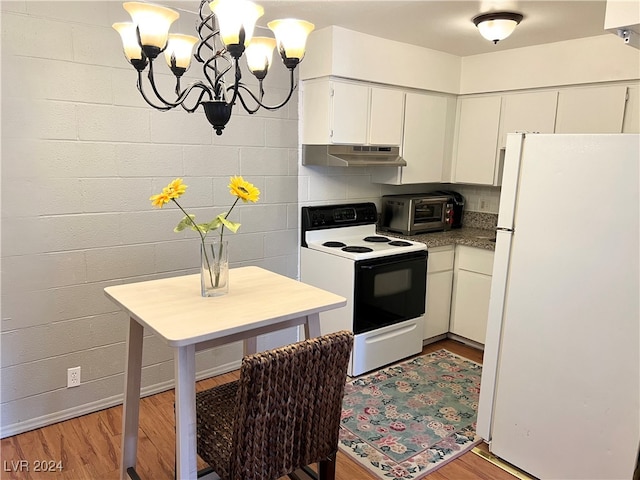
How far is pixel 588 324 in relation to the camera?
1973 mm

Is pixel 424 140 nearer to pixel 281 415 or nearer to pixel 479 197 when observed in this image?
pixel 479 197

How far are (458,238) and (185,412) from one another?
275 centimetres

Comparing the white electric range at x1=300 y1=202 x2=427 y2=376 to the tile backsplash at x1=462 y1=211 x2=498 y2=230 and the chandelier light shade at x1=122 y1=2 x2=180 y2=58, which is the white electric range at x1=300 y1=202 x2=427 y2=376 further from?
the chandelier light shade at x1=122 y1=2 x2=180 y2=58

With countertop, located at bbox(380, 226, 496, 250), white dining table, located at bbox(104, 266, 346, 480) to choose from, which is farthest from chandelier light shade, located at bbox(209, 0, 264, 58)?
countertop, located at bbox(380, 226, 496, 250)

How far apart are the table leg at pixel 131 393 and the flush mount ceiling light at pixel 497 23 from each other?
2520mm

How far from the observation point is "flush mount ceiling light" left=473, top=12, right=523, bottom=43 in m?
2.67

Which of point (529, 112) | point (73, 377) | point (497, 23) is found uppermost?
point (497, 23)

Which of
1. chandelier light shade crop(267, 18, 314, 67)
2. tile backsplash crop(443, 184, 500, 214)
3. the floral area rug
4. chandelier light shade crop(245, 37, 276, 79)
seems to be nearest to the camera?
chandelier light shade crop(267, 18, 314, 67)

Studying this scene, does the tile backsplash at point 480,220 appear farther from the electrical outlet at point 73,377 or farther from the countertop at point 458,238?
the electrical outlet at point 73,377

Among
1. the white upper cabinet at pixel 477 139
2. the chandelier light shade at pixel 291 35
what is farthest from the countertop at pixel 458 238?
the chandelier light shade at pixel 291 35

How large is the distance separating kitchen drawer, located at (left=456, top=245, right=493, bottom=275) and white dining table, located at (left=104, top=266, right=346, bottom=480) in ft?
6.55

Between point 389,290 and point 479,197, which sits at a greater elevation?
point 479,197

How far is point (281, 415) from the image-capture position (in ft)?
4.91

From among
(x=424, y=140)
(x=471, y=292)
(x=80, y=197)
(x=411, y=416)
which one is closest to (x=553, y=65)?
(x=424, y=140)
